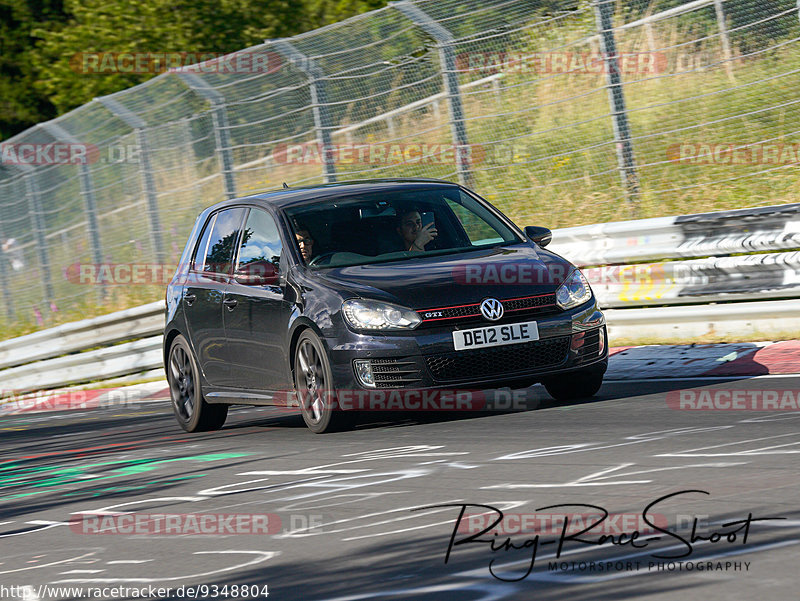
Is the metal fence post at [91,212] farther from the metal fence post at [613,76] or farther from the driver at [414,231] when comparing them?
the driver at [414,231]

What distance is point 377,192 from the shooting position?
1026 cm

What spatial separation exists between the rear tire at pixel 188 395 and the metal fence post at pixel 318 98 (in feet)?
19.2

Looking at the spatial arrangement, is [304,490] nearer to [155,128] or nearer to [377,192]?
[377,192]

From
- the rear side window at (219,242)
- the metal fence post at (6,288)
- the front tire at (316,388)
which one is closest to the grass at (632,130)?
the rear side window at (219,242)

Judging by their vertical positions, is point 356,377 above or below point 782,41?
→ below

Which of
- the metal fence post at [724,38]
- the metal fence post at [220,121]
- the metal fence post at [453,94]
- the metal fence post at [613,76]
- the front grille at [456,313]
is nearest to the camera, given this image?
the front grille at [456,313]

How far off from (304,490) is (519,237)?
3.55 meters

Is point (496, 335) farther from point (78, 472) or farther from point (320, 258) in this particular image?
point (78, 472)

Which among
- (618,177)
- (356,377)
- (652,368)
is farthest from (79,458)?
(618,177)

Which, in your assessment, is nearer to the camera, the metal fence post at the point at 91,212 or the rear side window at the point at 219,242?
the rear side window at the point at 219,242

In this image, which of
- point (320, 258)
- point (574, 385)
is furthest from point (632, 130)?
point (320, 258)

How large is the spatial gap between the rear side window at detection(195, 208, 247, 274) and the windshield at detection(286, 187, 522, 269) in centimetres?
80

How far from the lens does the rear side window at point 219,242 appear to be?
10711mm

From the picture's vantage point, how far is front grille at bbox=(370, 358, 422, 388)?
8.79 meters
